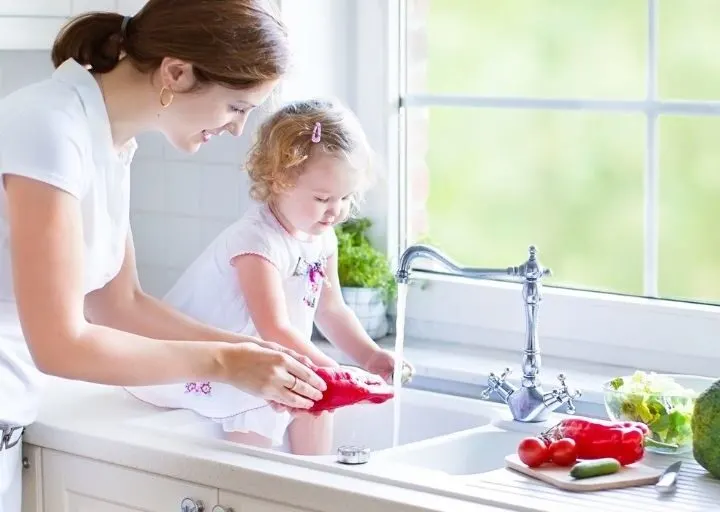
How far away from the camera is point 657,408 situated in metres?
1.96

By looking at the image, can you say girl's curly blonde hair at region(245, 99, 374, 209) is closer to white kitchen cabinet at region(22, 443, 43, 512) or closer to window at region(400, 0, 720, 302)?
window at region(400, 0, 720, 302)

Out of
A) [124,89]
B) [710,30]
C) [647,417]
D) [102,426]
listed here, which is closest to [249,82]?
[124,89]

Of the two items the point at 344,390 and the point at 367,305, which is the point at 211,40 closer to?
the point at 344,390

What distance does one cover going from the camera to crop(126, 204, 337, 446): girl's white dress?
228 centimetres

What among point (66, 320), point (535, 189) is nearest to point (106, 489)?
point (66, 320)

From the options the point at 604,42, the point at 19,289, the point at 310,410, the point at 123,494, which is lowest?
the point at 123,494

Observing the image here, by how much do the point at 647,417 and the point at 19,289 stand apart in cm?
87

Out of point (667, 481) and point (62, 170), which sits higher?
point (62, 170)

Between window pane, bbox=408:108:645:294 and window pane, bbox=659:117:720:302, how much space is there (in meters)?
0.05

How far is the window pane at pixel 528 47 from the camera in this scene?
2434 mm

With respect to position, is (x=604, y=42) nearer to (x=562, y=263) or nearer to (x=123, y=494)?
(x=562, y=263)

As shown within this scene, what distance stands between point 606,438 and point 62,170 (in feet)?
2.63

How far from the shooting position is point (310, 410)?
204 centimetres

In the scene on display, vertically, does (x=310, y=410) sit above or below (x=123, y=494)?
above
